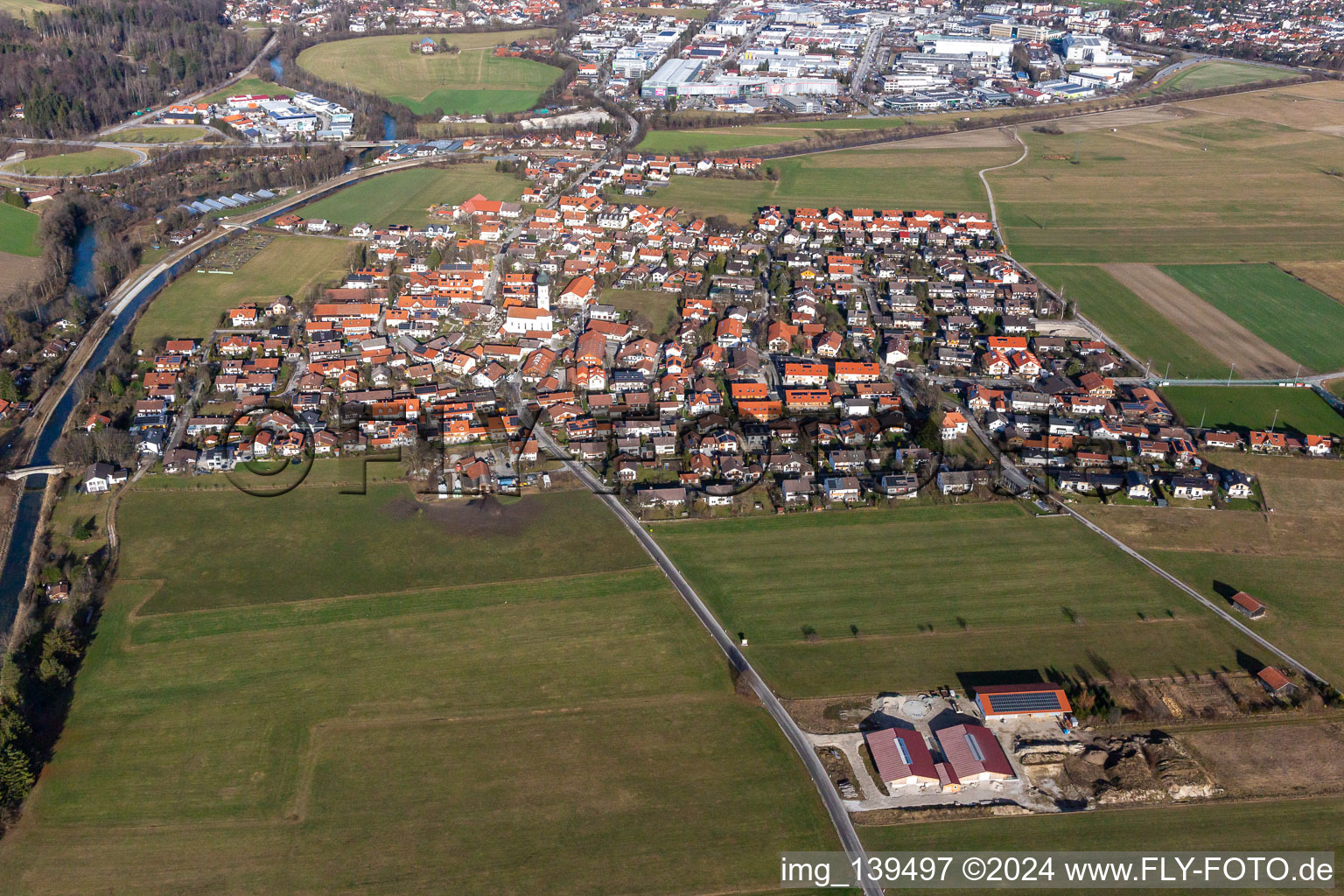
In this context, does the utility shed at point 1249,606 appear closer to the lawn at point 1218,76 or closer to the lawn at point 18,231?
the lawn at point 18,231

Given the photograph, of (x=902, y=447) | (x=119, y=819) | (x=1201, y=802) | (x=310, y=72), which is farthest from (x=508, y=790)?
(x=310, y=72)

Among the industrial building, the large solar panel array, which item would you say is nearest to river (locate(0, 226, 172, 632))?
the industrial building

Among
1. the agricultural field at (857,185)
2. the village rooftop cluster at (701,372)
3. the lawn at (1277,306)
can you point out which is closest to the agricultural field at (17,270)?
the village rooftop cluster at (701,372)

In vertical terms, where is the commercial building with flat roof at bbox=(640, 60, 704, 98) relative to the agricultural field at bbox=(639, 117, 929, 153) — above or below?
above

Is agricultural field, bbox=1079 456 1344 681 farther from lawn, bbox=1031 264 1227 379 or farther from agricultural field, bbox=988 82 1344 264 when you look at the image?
agricultural field, bbox=988 82 1344 264

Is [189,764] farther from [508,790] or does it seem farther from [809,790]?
[809,790]

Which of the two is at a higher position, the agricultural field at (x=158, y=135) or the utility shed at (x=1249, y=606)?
the agricultural field at (x=158, y=135)
